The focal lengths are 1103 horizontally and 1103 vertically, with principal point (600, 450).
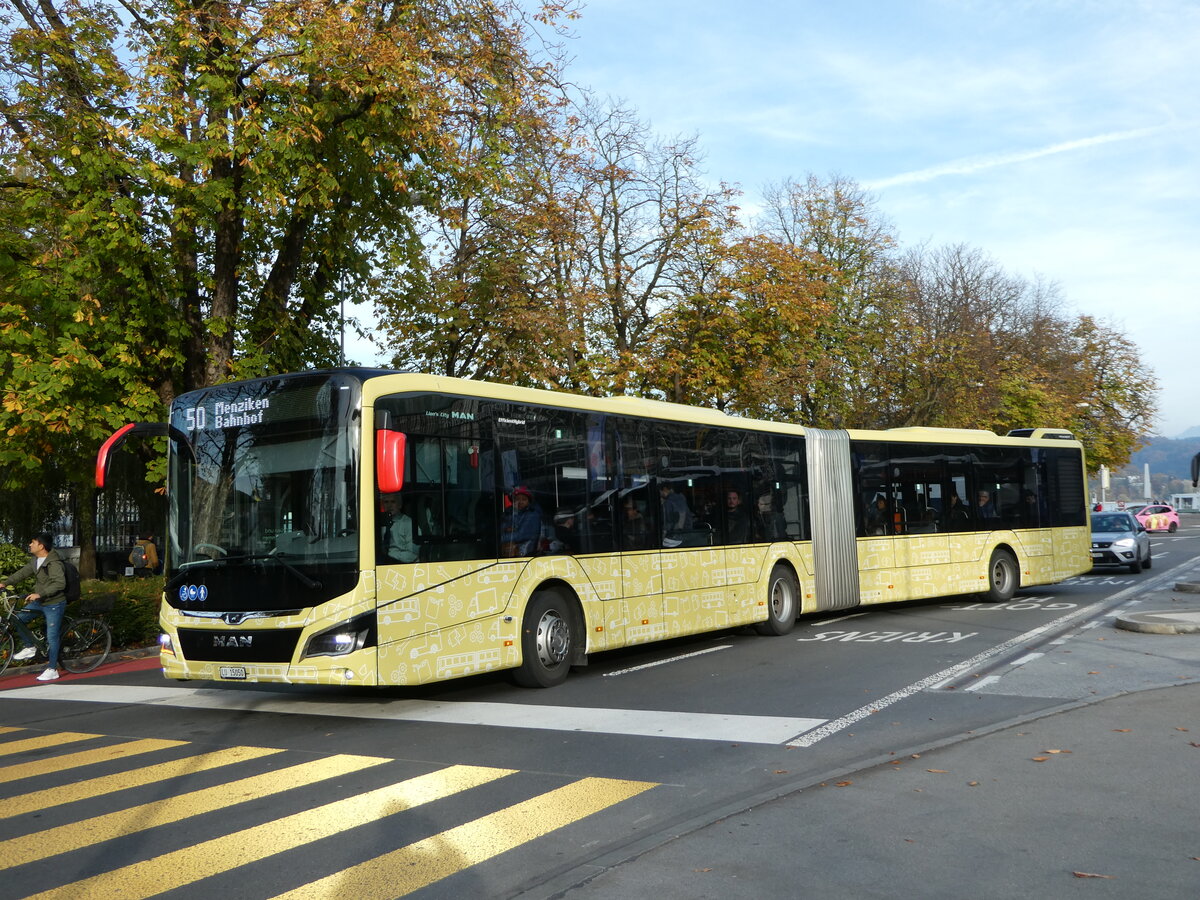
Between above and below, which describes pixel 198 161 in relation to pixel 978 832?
above

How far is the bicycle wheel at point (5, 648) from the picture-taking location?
14280 millimetres

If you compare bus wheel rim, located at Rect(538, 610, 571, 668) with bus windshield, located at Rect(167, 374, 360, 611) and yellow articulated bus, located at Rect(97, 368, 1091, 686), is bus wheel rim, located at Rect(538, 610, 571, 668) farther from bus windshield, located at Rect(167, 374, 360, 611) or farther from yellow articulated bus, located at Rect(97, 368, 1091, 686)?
bus windshield, located at Rect(167, 374, 360, 611)

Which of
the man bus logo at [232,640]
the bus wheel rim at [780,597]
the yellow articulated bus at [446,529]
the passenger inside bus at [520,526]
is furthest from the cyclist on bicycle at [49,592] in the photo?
the bus wheel rim at [780,597]

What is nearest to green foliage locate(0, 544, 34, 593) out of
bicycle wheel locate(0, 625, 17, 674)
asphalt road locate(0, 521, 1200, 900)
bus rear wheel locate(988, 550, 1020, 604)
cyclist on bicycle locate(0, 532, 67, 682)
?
bicycle wheel locate(0, 625, 17, 674)

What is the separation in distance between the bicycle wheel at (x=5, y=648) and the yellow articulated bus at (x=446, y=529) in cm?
537

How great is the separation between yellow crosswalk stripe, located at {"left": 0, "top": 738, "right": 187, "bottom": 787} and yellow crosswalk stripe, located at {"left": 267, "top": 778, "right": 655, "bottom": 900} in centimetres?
389

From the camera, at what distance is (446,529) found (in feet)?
33.3

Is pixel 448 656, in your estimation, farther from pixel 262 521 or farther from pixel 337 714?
pixel 262 521

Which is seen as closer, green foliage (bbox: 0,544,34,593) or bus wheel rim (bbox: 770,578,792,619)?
bus wheel rim (bbox: 770,578,792,619)

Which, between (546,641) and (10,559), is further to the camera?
(10,559)

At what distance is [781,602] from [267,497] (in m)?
8.61

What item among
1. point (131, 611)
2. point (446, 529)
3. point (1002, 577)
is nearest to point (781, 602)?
point (1002, 577)

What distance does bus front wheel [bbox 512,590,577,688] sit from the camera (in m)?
11.1

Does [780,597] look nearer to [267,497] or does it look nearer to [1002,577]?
[1002,577]
